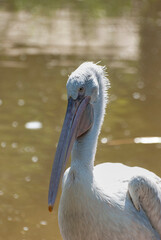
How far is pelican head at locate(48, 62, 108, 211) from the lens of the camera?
2975 millimetres

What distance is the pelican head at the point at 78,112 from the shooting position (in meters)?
2.97

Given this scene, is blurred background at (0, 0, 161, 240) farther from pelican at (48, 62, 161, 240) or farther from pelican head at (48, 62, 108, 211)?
pelican head at (48, 62, 108, 211)

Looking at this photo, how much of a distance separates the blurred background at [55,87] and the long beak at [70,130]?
149 centimetres

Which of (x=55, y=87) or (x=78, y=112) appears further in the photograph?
(x=55, y=87)

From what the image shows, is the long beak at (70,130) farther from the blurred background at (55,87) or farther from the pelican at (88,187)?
the blurred background at (55,87)

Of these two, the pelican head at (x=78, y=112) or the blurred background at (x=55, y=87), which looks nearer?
the pelican head at (x=78, y=112)

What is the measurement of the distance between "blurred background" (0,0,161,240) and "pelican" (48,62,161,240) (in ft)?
3.99

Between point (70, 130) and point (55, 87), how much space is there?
15.4 ft

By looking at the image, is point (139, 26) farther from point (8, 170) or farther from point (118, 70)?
point (8, 170)

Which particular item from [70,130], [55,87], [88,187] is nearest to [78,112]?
[70,130]

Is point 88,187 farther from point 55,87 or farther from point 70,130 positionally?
point 55,87

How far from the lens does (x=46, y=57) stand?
905 centimetres

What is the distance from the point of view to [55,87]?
7.71 meters

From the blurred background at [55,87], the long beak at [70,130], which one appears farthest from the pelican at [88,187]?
the blurred background at [55,87]
